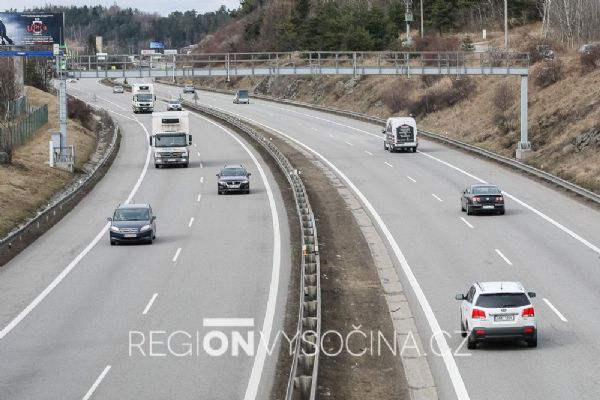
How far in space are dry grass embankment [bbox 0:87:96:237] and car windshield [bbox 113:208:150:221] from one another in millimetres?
5080

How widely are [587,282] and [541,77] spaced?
199 ft

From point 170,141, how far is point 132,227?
2992 centimetres

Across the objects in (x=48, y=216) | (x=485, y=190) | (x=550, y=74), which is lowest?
(x=48, y=216)

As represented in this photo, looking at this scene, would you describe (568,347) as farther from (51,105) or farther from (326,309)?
(51,105)

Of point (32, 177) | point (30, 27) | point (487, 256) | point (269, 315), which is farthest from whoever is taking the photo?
point (30, 27)

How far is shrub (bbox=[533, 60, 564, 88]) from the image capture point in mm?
91688

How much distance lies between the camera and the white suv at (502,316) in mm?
25219

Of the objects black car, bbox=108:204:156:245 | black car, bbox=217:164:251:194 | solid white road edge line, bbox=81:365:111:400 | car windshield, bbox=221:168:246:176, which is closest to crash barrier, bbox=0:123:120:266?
black car, bbox=108:204:156:245

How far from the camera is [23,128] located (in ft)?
291

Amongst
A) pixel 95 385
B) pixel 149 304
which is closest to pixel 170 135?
pixel 149 304

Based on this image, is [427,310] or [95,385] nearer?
[95,385]

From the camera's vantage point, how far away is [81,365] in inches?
969

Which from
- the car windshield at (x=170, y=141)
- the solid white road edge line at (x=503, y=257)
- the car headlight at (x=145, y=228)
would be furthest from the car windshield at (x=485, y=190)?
the car windshield at (x=170, y=141)

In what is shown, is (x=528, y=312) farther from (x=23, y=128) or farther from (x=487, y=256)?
(x=23, y=128)
